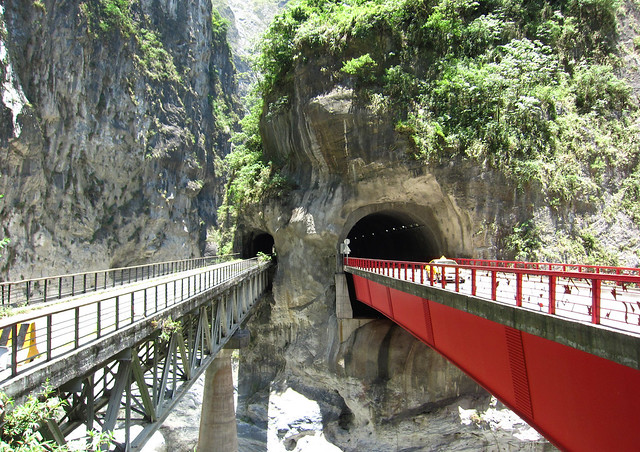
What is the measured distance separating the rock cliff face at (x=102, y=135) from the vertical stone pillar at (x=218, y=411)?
25430 mm

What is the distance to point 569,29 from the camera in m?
19.8

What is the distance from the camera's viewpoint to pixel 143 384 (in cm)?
767

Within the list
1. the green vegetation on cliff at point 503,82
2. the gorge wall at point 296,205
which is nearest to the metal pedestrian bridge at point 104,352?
the gorge wall at point 296,205

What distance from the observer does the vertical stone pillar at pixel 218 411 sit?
17.4 metres

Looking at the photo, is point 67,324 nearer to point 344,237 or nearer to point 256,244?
point 344,237

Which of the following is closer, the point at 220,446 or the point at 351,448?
the point at 220,446

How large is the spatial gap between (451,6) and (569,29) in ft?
20.7

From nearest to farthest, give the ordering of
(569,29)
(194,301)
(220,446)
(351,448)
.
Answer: (194,301) → (220,446) → (351,448) → (569,29)

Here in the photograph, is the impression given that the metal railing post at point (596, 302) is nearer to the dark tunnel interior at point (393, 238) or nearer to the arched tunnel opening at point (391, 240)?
the arched tunnel opening at point (391, 240)

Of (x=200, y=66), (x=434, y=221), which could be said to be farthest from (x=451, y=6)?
(x=200, y=66)

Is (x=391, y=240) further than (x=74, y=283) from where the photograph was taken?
Yes

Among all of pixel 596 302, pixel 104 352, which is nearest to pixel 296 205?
pixel 104 352

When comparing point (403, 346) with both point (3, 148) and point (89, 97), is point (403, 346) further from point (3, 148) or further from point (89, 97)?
point (89, 97)

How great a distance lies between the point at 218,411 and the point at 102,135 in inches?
1323
